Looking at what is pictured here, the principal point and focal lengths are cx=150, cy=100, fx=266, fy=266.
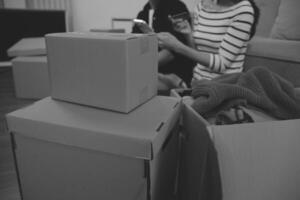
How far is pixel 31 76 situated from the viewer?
1783 millimetres

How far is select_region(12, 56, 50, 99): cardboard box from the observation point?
175 centimetres

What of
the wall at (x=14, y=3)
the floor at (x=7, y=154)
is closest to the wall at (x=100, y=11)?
the wall at (x=14, y=3)

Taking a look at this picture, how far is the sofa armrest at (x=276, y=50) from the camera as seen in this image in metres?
1.11

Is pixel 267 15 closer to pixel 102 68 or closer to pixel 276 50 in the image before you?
pixel 276 50

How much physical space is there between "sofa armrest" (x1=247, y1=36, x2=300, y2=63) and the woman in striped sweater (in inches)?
7.5

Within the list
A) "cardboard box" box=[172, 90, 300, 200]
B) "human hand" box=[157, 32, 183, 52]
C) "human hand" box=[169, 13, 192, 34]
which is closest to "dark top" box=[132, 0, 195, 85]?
"human hand" box=[169, 13, 192, 34]

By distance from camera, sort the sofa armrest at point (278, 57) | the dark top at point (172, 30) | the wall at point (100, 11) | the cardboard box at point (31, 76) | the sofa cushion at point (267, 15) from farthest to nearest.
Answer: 1. the wall at point (100, 11)
2. the cardboard box at point (31, 76)
3. the sofa cushion at point (267, 15)
4. the dark top at point (172, 30)
5. the sofa armrest at point (278, 57)

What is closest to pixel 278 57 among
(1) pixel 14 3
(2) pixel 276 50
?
(2) pixel 276 50

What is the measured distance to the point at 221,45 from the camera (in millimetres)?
1009

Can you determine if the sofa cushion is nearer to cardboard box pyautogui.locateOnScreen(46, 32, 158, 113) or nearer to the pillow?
the pillow

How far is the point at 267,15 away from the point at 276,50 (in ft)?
1.75

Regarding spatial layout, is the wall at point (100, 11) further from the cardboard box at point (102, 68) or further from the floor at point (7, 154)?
the cardboard box at point (102, 68)

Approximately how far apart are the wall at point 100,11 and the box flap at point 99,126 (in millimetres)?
2374

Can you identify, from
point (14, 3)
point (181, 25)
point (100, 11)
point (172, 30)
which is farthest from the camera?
point (100, 11)
